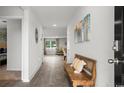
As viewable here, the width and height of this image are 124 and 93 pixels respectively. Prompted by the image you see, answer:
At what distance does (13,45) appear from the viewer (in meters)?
6.61

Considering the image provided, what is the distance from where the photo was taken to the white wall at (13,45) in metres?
6.59

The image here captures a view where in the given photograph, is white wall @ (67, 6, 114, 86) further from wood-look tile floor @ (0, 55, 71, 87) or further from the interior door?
wood-look tile floor @ (0, 55, 71, 87)

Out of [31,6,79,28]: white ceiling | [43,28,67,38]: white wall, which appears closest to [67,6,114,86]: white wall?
[31,6,79,28]: white ceiling

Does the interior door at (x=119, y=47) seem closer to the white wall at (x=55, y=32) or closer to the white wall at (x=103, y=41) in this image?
the white wall at (x=103, y=41)

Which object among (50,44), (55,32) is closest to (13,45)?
(55,32)

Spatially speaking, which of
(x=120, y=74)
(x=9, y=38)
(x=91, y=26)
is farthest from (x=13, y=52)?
(x=120, y=74)

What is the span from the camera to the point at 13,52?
21.7ft

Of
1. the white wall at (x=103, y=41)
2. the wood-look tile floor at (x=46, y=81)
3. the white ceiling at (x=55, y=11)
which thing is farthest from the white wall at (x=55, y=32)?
the white wall at (x=103, y=41)

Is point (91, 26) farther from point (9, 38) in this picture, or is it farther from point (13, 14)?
point (9, 38)

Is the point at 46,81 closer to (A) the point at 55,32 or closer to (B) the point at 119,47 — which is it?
(B) the point at 119,47

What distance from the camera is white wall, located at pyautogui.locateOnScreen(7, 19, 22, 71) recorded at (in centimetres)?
659
